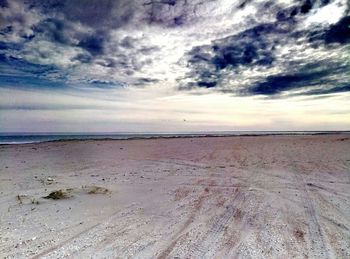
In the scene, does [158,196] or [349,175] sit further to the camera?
[349,175]

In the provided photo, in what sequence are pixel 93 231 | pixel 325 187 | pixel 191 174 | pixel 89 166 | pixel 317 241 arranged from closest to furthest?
pixel 317 241 < pixel 93 231 < pixel 325 187 < pixel 191 174 < pixel 89 166

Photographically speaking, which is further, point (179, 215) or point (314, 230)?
point (179, 215)

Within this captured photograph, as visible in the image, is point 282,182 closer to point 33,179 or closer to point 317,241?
point 317,241

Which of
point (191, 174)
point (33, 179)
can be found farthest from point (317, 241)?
point (33, 179)

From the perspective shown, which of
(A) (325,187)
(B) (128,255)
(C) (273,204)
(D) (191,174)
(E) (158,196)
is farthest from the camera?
(D) (191,174)

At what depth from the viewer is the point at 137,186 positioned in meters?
8.99

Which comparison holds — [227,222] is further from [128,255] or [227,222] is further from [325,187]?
[325,187]

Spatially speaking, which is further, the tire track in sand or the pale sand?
→ the pale sand

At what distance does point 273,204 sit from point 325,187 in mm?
2722

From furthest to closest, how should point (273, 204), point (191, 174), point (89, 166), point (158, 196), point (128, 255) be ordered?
point (89, 166)
point (191, 174)
point (158, 196)
point (273, 204)
point (128, 255)

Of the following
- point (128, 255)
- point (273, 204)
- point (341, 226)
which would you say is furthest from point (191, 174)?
point (128, 255)

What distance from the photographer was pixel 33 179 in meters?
9.82

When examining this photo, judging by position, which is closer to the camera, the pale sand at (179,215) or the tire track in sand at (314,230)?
the tire track in sand at (314,230)

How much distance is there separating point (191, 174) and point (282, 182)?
336 cm
